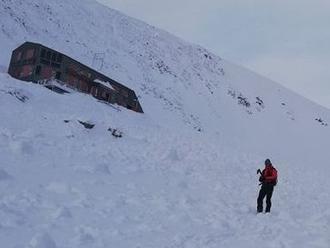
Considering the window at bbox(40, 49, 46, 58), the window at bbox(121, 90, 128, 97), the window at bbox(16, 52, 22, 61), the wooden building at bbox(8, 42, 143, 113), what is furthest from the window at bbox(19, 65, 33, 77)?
the window at bbox(121, 90, 128, 97)

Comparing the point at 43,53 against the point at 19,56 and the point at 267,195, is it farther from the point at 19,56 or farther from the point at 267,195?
the point at 267,195

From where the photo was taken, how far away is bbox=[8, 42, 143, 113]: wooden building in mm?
51031

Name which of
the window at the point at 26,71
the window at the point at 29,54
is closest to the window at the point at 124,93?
the window at the point at 29,54

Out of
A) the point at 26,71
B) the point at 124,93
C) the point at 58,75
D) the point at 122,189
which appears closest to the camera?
the point at 122,189

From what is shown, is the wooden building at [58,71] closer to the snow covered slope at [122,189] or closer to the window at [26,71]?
the window at [26,71]

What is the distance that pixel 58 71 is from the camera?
52438 millimetres

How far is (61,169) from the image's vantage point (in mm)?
16109

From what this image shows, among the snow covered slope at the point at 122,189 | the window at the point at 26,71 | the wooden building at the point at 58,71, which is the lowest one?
the snow covered slope at the point at 122,189

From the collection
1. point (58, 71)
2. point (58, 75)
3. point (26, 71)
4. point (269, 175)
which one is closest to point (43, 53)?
point (58, 71)

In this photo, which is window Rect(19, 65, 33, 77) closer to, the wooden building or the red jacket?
the wooden building

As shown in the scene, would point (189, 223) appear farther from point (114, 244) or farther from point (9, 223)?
point (9, 223)

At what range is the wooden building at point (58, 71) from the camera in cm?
5103

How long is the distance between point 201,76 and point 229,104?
10.2 meters

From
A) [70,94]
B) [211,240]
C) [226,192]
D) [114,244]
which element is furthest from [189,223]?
[70,94]
